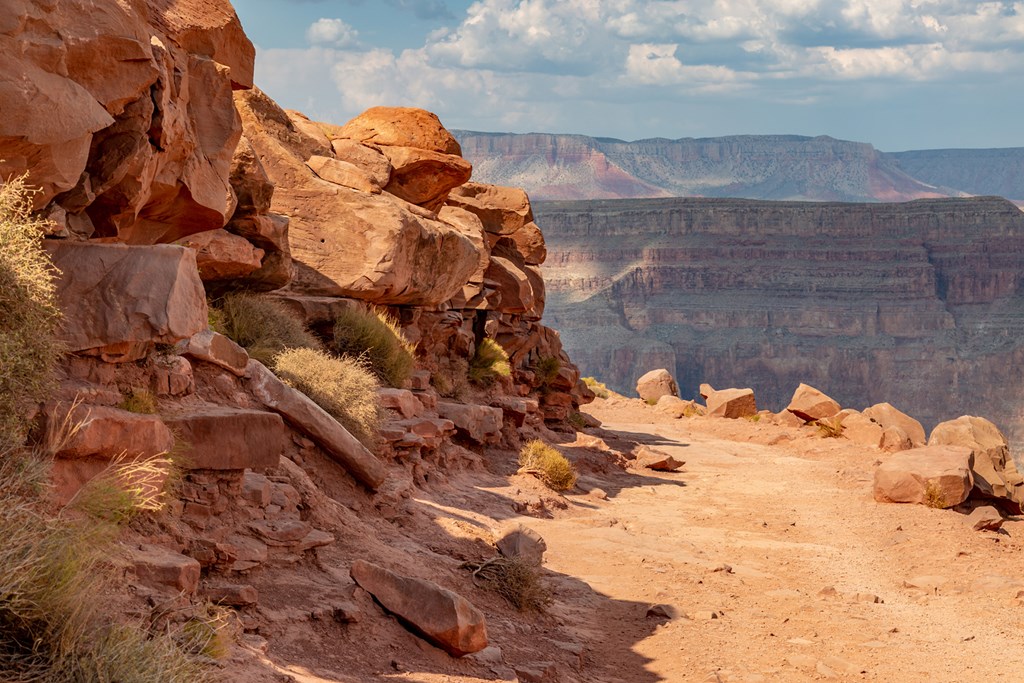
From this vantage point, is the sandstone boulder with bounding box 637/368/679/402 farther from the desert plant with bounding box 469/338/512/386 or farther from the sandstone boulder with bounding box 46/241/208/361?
the sandstone boulder with bounding box 46/241/208/361

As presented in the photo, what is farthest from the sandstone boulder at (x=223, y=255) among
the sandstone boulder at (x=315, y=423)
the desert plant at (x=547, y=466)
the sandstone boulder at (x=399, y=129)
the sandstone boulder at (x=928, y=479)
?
the sandstone boulder at (x=928, y=479)

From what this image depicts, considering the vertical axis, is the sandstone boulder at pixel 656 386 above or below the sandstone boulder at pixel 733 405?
below

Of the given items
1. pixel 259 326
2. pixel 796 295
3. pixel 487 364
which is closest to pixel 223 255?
pixel 259 326

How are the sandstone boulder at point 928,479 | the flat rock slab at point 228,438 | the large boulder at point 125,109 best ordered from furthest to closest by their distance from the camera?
the sandstone boulder at point 928,479 < the flat rock slab at point 228,438 < the large boulder at point 125,109

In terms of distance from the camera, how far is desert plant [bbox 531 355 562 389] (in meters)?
22.3

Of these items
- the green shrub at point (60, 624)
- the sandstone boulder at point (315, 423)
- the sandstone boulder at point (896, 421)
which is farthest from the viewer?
the sandstone boulder at point (896, 421)

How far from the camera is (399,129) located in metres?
17.5

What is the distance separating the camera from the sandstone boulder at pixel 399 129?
684 inches

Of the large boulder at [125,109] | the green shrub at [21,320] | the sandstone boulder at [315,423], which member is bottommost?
the sandstone boulder at [315,423]

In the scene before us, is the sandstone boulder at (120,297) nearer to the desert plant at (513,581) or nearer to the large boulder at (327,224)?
the desert plant at (513,581)

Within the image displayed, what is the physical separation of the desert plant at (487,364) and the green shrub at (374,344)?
3.91 m

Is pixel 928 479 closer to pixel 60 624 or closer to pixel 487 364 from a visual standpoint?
pixel 487 364

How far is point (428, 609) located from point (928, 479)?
11712 mm

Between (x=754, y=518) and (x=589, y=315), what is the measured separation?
9702cm
